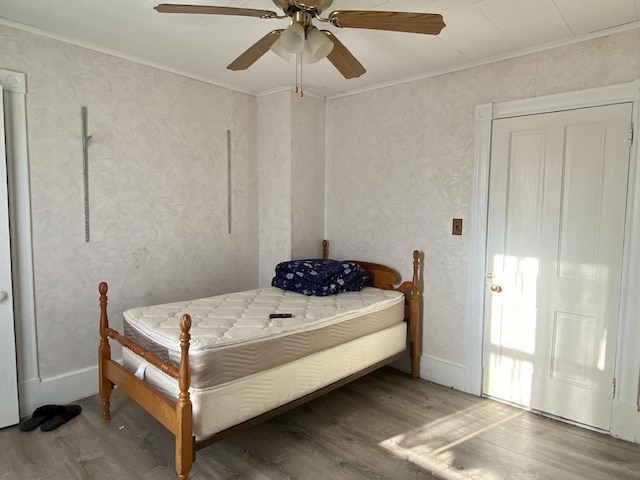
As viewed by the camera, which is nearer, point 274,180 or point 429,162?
point 429,162

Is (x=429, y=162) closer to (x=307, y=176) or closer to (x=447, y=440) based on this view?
(x=307, y=176)

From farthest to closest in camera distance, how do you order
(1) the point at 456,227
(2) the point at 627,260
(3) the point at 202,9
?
1. (1) the point at 456,227
2. (2) the point at 627,260
3. (3) the point at 202,9

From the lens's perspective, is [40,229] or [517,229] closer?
[40,229]

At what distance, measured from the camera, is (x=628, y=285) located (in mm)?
2412

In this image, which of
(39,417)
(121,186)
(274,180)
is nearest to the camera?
(39,417)

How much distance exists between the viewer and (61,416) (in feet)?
8.42

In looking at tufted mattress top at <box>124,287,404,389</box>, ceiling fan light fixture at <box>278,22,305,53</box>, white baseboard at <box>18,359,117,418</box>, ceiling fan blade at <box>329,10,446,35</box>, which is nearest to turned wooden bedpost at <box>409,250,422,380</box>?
tufted mattress top at <box>124,287,404,389</box>

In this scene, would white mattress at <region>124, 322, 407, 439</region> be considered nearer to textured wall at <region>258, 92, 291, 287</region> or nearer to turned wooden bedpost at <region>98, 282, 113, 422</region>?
turned wooden bedpost at <region>98, 282, 113, 422</region>

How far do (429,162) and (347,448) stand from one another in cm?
216

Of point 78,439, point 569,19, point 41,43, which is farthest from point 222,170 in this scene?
point 569,19

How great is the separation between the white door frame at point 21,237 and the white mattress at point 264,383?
696 mm

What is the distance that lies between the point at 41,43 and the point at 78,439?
2447mm

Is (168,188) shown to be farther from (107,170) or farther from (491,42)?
(491,42)

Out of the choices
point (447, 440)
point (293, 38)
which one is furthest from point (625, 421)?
point (293, 38)
